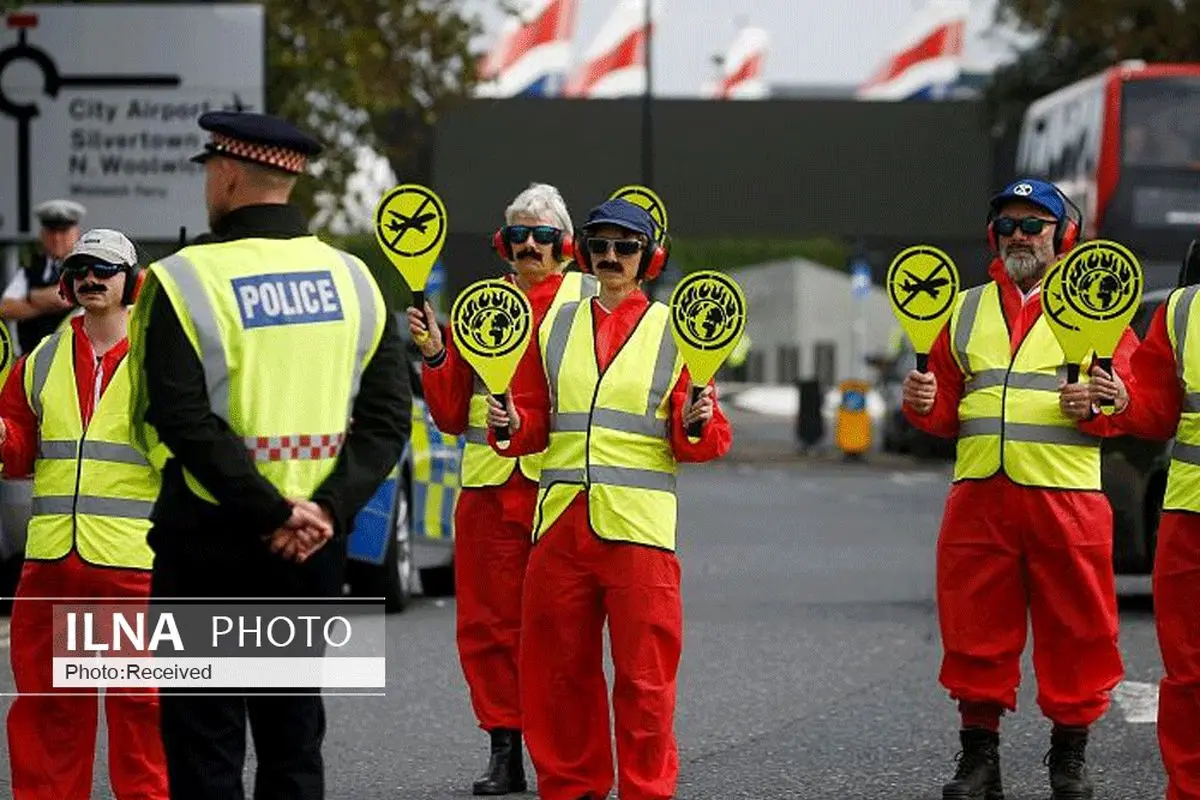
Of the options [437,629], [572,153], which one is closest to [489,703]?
[437,629]

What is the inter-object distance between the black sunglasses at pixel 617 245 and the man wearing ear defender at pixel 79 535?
1308mm

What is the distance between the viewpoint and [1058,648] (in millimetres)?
9062

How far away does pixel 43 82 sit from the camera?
24.4m

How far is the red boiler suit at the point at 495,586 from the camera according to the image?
942cm

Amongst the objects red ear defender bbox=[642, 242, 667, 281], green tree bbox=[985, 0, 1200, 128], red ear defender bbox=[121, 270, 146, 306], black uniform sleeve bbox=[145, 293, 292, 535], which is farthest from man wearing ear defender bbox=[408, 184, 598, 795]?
green tree bbox=[985, 0, 1200, 128]

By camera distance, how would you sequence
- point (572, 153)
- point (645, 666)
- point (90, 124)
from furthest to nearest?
point (572, 153)
point (90, 124)
point (645, 666)

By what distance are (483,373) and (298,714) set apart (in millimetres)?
2094

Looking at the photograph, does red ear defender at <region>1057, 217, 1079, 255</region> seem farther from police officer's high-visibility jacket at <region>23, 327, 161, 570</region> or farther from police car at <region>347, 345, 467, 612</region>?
police car at <region>347, 345, 467, 612</region>

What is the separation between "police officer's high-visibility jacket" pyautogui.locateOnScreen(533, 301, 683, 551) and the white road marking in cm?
332

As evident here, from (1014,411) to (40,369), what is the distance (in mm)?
2861

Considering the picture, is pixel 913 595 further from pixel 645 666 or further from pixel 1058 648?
pixel 645 666

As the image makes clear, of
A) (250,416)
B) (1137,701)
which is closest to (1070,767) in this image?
(1137,701)

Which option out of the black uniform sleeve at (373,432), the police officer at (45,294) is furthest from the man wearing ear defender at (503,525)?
the police officer at (45,294)

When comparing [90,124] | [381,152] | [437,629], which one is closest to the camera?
[437,629]
